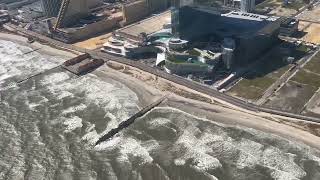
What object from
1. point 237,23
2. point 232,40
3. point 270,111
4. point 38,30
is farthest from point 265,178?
point 38,30

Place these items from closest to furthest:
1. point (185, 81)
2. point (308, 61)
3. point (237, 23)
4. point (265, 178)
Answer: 1. point (265, 178)
2. point (185, 81)
3. point (308, 61)
4. point (237, 23)

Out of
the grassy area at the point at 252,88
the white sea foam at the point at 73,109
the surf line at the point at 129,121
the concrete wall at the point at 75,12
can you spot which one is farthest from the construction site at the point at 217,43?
the white sea foam at the point at 73,109

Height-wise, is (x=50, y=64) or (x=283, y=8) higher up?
(x=283, y=8)

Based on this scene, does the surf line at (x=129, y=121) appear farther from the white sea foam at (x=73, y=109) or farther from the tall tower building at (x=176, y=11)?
the tall tower building at (x=176, y=11)

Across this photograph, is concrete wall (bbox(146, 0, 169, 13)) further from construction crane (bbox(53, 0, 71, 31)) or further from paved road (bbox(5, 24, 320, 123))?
paved road (bbox(5, 24, 320, 123))

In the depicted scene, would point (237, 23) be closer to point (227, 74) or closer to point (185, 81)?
point (227, 74)

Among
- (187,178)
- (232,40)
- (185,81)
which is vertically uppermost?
(232,40)
